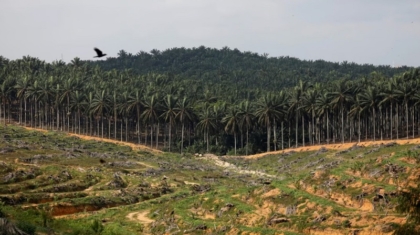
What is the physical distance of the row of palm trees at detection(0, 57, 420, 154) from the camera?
112688 mm

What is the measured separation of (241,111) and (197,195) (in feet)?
207

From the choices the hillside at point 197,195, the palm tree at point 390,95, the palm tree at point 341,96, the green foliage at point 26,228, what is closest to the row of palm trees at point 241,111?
the palm tree at point 341,96

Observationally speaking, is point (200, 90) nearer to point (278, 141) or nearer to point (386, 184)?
point (278, 141)

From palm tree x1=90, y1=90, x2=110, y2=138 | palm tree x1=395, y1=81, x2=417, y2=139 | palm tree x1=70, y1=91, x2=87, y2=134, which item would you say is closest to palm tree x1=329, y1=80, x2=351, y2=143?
palm tree x1=395, y1=81, x2=417, y2=139

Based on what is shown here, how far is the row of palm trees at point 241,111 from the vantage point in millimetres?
112688

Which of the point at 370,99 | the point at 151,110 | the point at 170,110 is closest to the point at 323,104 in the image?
the point at 370,99

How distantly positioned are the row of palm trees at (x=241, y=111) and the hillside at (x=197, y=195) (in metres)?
21.1

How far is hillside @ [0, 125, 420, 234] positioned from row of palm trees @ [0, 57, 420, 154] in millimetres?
21132

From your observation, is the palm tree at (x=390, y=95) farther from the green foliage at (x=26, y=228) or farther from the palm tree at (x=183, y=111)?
the green foliage at (x=26, y=228)

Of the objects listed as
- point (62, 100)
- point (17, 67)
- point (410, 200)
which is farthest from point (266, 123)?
point (410, 200)

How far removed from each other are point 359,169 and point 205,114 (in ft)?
222

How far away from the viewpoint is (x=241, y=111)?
121750 mm

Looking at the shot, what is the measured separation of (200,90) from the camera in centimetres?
16662

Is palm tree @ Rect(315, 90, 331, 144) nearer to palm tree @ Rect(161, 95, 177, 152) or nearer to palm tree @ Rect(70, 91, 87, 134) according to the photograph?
palm tree @ Rect(161, 95, 177, 152)
